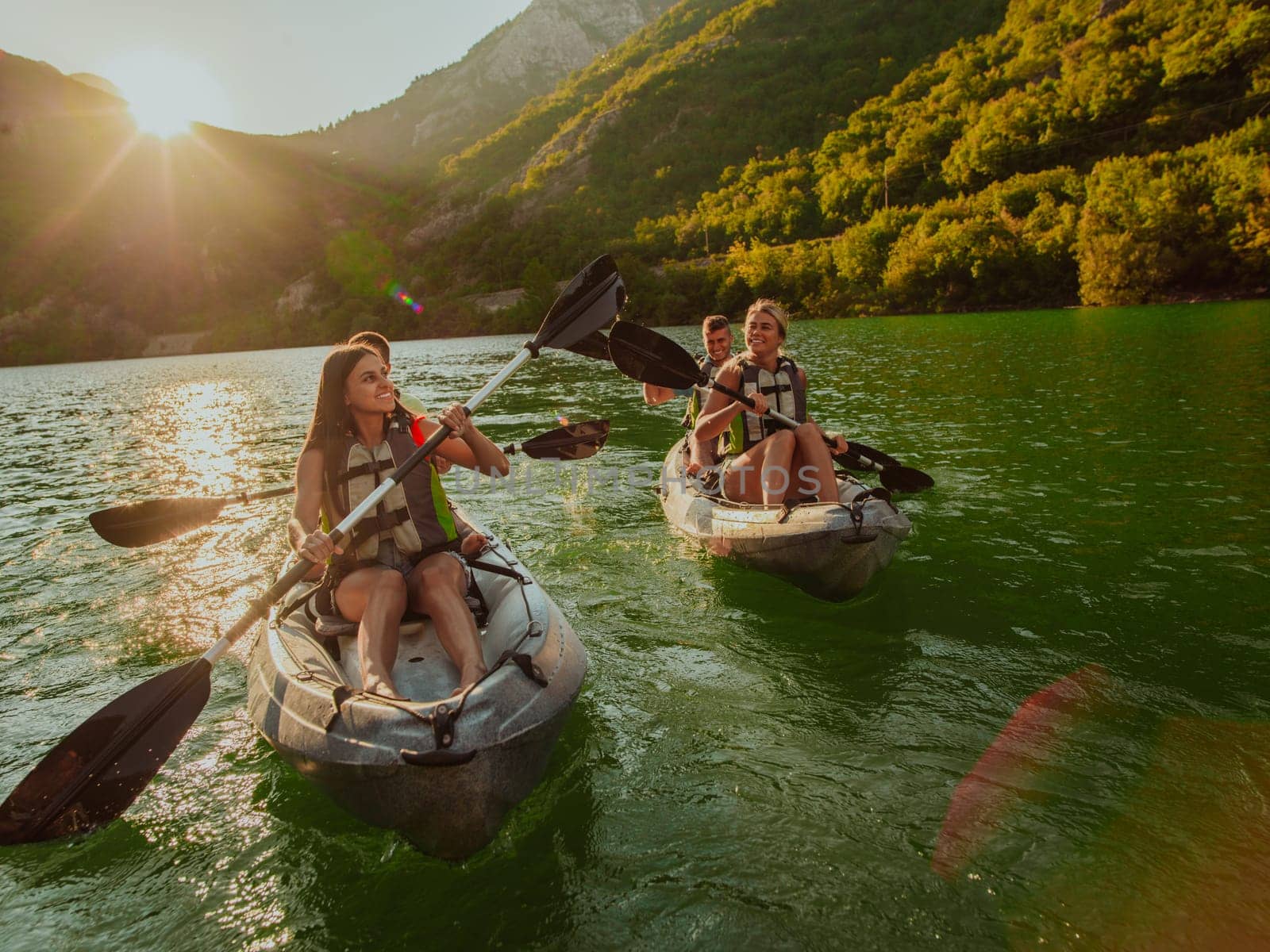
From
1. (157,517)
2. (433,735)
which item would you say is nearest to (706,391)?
(157,517)

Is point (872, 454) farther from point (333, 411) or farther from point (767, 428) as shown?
point (333, 411)

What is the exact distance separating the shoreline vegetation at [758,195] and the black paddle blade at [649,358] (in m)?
43.5

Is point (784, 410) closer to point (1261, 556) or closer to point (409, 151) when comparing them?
point (1261, 556)

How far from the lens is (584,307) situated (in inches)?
250

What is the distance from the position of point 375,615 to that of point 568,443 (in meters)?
2.91

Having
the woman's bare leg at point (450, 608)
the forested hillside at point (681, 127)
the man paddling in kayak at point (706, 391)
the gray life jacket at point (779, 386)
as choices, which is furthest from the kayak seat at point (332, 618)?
the forested hillside at point (681, 127)

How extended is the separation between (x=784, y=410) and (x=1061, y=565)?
261 cm

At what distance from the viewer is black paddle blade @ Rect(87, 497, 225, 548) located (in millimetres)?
5172

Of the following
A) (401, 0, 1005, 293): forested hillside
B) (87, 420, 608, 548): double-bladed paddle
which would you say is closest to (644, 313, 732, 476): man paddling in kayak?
(87, 420, 608, 548): double-bladed paddle

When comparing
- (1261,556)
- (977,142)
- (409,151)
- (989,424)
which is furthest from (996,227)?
(409,151)

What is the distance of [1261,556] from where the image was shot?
18.4 ft

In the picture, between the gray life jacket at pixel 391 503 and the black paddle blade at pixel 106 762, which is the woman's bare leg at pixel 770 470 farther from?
the black paddle blade at pixel 106 762

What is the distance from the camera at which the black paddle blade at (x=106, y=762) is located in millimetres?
2984

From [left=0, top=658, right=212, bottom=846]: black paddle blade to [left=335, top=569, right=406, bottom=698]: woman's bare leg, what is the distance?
0.73 m
